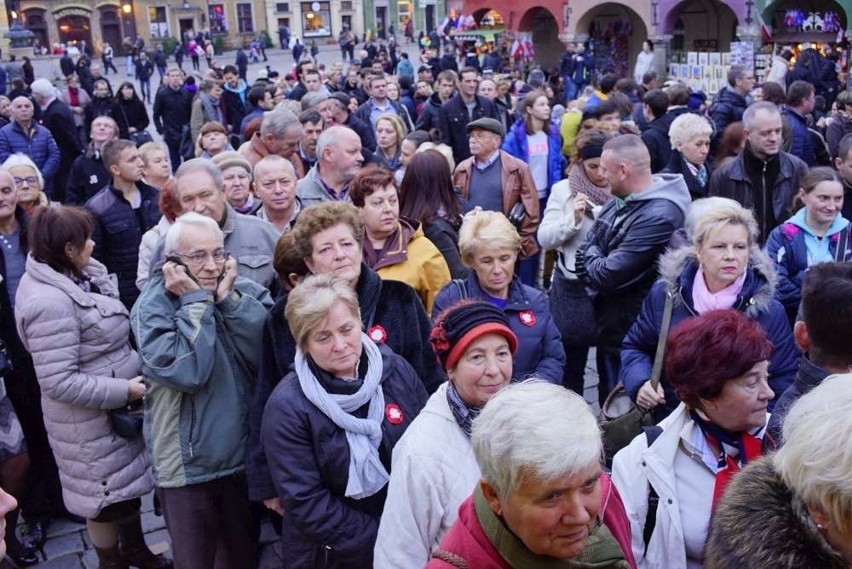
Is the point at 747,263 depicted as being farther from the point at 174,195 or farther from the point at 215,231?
the point at 174,195

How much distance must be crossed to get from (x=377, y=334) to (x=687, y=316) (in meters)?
1.26

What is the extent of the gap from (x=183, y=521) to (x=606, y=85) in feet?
26.8

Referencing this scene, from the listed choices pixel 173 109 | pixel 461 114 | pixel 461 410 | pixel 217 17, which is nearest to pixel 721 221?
pixel 461 410

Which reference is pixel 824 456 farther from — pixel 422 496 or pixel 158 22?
pixel 158 22

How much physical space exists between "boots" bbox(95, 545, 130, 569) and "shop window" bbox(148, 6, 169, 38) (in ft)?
203

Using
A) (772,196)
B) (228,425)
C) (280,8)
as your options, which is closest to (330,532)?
(228,425)

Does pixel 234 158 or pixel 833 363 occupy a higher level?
pixel 234 158

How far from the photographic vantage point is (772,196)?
5199 mm

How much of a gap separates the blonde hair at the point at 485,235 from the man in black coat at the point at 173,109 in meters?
9.69

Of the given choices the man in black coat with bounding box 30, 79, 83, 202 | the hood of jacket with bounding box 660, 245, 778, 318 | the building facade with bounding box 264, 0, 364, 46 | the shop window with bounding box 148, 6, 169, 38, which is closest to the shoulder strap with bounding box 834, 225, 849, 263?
the hood of jacket with bounding box 660, 245, 778, 318

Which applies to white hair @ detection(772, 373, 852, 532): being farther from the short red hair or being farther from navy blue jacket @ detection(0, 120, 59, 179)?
navy blue jacket @ detection(0, 120, 59, 179)

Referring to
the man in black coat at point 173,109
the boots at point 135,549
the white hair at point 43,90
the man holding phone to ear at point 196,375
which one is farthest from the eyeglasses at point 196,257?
the man in black coat at point 173,109

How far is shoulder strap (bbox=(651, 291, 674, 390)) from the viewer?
133 inches

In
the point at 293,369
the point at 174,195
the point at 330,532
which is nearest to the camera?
the point at 330,532
